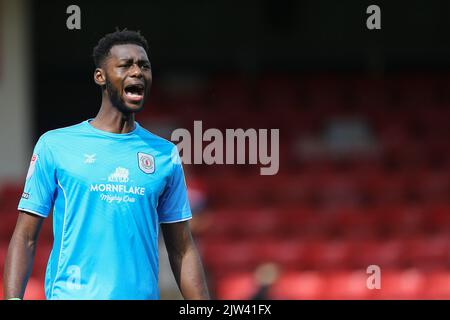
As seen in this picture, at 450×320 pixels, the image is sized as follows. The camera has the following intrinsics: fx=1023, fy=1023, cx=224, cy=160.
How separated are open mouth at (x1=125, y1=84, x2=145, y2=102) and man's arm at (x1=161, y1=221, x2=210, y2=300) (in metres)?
0.45

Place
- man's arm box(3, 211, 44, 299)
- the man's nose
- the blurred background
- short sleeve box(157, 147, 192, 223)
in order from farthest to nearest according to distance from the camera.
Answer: the blurred background → short sleeve box(157, 147, 192, 223) → the man's nose → man's arm box(3, 211, 44, 299)

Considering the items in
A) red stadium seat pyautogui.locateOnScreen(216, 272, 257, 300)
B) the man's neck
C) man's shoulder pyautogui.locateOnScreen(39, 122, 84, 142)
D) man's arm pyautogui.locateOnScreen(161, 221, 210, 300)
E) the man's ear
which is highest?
the man's ear

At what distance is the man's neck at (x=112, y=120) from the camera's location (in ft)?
10.8

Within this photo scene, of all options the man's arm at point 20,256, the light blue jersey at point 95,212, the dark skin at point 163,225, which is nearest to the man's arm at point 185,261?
the dark skin at point 163,225

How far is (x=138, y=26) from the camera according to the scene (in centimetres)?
970

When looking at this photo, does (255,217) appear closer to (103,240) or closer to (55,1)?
(55,1)

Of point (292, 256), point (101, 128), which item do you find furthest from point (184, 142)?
point (292, 256)

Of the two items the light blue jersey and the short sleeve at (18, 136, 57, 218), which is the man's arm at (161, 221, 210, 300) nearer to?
the light blue jersey

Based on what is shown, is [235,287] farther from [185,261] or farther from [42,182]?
[42,182]

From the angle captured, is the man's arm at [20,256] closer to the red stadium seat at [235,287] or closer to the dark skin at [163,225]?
the dark skin at [163,225]

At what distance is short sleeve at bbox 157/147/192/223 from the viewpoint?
3359 millimetres

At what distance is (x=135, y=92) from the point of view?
324 cm

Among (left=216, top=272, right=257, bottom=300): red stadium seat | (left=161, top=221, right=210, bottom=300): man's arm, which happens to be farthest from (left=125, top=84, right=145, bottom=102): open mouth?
(left=216, top=272, right=257, bottom=300): red stadium seat

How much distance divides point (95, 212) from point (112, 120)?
319mm
